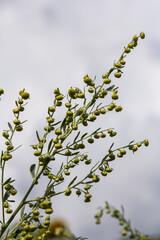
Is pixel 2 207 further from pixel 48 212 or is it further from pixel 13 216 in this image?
pixel 48 212

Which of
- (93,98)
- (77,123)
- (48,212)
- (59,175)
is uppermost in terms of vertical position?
(93,98)

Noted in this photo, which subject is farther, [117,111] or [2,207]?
[117,111]

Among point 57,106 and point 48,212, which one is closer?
point 48,212

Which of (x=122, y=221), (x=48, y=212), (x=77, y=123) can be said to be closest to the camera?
(x=48, y=212)

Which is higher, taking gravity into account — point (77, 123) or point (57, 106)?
point (57, 106)

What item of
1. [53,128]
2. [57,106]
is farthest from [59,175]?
[57,106]

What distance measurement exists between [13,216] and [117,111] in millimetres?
1095

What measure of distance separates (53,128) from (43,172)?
1.10 feet

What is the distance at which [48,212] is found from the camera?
257 cm

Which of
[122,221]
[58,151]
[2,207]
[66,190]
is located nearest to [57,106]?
[58,151]

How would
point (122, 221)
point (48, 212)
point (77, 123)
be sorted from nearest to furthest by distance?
1. point (48, 212)
2. point (77, 123)
3. point (122, 221)

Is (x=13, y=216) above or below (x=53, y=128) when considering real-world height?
below

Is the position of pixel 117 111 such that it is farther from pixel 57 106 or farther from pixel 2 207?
pixel 2 207

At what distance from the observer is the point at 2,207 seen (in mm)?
2709
